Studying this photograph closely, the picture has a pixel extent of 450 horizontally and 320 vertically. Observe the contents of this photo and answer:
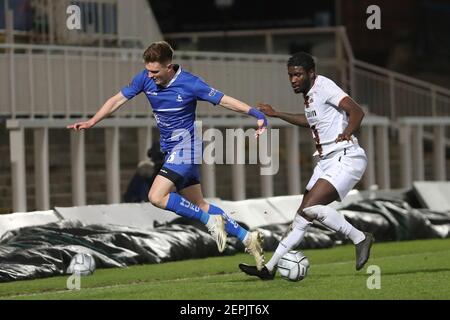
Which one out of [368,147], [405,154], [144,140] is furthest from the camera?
[405,154]

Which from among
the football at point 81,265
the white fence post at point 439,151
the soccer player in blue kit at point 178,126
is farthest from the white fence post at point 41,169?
the white fence post at point 439,151

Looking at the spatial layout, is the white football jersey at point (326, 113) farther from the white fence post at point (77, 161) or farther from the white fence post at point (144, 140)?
the white fence post at point (144, 140)

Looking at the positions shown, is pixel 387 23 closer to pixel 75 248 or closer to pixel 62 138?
pixel 62 138

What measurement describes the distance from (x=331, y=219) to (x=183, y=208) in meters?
1.45

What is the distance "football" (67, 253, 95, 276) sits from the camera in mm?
16156

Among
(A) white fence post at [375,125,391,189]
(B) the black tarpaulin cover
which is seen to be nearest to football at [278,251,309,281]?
(B) the black tarpaulin cover

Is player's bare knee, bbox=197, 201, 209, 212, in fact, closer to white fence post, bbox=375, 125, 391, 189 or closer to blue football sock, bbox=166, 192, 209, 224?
blue football sock, bbox=166, 192, 209, 224

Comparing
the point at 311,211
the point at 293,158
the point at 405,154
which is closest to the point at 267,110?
the point at 311,211

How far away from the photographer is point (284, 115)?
14.5 meters

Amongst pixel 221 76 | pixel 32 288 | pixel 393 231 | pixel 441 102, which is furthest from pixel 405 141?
pixel 32 288

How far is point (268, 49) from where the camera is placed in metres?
28.0

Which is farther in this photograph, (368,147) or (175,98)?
(368,147)

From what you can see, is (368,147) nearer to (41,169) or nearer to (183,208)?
(41,169)

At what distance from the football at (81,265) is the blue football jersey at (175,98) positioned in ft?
6.28
